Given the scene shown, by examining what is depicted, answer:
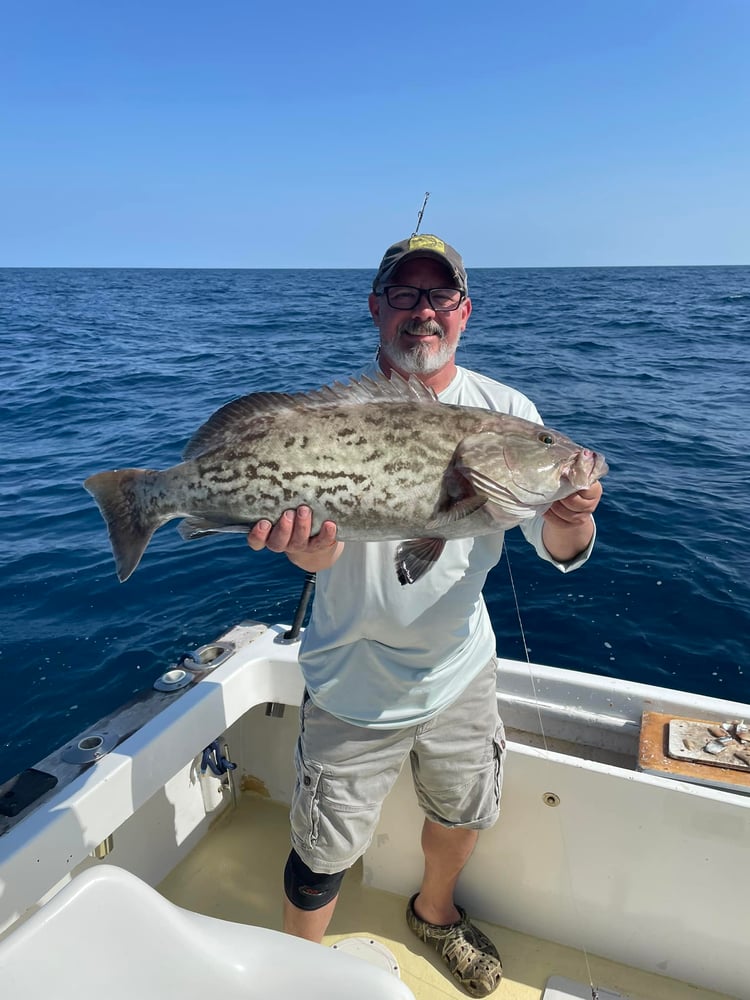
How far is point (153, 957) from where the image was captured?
69.6 inches

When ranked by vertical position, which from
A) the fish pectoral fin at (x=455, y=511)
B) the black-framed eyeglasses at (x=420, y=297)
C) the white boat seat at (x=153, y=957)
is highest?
the black-framed eyeglasses at (x=420, y=297)

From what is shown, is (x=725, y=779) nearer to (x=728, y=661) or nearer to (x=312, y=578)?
(x=312, y=578)

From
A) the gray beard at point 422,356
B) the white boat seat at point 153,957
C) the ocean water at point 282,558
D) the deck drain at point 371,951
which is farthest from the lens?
the ocean water at point 282,558

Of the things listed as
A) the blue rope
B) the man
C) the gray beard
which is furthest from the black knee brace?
the gray beard

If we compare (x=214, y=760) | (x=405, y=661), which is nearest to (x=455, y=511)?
(x=405, y=661)

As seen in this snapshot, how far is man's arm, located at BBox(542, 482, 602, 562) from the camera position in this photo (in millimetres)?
2746

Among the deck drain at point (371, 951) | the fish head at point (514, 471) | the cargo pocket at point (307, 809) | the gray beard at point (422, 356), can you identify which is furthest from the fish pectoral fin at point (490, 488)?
the deck drain at point (371, 951)

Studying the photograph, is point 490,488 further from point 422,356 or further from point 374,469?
point 422,356

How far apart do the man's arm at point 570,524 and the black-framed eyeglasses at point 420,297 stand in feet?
3.58

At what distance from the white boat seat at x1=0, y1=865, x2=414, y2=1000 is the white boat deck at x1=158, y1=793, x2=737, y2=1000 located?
2020 mm

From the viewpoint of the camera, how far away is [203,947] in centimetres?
183

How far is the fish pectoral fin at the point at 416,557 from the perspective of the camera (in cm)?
251

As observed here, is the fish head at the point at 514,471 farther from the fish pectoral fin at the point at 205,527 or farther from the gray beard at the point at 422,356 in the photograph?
the fish pectoral fin at the point at 205,527

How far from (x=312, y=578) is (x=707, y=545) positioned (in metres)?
6.71
